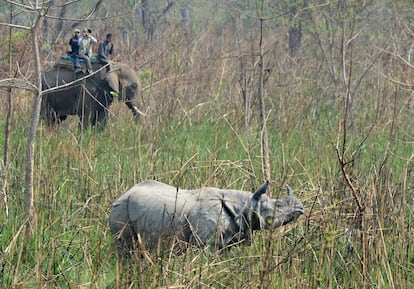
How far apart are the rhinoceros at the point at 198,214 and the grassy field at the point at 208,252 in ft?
0.38

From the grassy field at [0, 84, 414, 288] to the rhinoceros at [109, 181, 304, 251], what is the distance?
0.11m

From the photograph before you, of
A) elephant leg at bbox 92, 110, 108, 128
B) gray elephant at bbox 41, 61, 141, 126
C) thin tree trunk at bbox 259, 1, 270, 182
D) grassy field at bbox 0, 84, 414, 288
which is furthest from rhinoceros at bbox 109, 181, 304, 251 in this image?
gray elephant at bbox 41, 61, 141, 126

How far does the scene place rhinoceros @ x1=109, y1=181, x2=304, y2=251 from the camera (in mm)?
5336

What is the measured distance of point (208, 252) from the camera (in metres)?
5.08

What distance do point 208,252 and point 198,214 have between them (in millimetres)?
361

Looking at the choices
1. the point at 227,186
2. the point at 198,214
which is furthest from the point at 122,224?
the point at 227,186

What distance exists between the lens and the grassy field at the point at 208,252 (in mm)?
4684

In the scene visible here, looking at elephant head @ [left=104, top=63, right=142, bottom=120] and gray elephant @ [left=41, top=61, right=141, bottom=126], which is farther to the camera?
elephant head @ [left=104, top=63, right=142, bottom=120]

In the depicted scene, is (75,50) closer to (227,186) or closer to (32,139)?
(227,186)

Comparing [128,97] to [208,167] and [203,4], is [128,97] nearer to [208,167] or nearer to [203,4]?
[208,167]

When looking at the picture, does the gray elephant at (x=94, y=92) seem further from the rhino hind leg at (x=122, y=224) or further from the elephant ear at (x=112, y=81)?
the rhino hind leg at (x=122, y=224)

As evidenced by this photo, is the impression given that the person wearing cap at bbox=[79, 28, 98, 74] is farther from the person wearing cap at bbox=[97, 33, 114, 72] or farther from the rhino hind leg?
the rhino hind leg

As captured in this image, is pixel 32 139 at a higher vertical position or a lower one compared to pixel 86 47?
higher

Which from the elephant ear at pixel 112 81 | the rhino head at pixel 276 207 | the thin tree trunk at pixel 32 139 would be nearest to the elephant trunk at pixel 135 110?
the elephant ear at pixel 112 81
